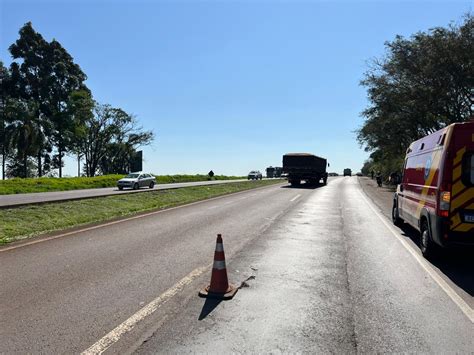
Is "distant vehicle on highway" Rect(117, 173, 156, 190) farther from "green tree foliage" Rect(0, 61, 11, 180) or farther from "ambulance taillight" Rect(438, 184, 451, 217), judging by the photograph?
"ambulance taillight" Rect(438, 184, 451, 217)

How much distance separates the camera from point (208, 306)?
5.33 metres

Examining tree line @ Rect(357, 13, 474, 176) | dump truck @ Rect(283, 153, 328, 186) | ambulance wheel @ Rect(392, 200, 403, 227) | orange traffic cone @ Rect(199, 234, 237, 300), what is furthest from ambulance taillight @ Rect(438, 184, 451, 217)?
dump truck @ Rect(283, 153, 328, 186)

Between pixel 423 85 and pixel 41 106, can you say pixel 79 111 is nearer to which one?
pixel 41 106

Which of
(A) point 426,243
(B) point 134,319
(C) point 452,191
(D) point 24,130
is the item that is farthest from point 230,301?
(D) point 24,130

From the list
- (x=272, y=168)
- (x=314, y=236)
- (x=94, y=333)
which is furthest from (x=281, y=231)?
(x=272, y=168)

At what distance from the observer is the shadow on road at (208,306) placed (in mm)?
4992

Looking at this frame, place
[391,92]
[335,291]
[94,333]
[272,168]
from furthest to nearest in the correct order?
[272,168]
[391,92]
[335,291]
[94,333]

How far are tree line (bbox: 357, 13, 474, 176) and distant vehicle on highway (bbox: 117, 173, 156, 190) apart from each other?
2199 cm

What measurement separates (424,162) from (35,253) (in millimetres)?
8522

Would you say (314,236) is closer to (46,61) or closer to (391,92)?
(391,92)

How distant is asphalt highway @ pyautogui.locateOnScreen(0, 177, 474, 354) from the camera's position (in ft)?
13.9

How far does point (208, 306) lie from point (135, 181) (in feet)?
105

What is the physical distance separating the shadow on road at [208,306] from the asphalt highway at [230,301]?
0.08ft

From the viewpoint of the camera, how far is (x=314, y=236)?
1130cm
